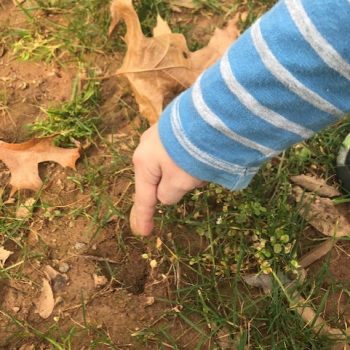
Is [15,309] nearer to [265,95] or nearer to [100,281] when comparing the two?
[100,281]

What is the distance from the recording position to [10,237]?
5.22 feet

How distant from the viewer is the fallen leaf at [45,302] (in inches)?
58.5

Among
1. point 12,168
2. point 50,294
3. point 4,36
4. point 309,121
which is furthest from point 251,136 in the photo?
point 4,36

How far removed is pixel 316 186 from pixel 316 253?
24 centimetres

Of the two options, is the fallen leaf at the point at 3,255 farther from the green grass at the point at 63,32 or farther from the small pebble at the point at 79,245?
the green grass at the point at 63,32

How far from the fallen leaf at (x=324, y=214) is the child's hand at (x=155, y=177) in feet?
1.90

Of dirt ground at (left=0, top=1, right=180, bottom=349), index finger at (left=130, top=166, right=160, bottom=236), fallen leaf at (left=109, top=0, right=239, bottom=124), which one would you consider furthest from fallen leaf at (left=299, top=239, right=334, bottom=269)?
fallen leaf at (left=109, top=0, right=239, bottom=124)

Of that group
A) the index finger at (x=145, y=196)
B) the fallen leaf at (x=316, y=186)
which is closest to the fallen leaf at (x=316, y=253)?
the fallen leaf at (x=316, y=186)

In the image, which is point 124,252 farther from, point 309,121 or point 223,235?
point 309,121

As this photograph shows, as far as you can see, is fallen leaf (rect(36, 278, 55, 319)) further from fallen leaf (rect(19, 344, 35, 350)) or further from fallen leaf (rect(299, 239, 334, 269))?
fallen leaf (rect(299, 239, 334, 269))

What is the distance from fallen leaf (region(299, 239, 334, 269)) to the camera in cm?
159

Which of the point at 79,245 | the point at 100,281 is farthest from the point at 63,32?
the point at 100,281

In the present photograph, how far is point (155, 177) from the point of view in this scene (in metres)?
1.21

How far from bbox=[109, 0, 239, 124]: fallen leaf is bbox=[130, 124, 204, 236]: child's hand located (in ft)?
1.77
